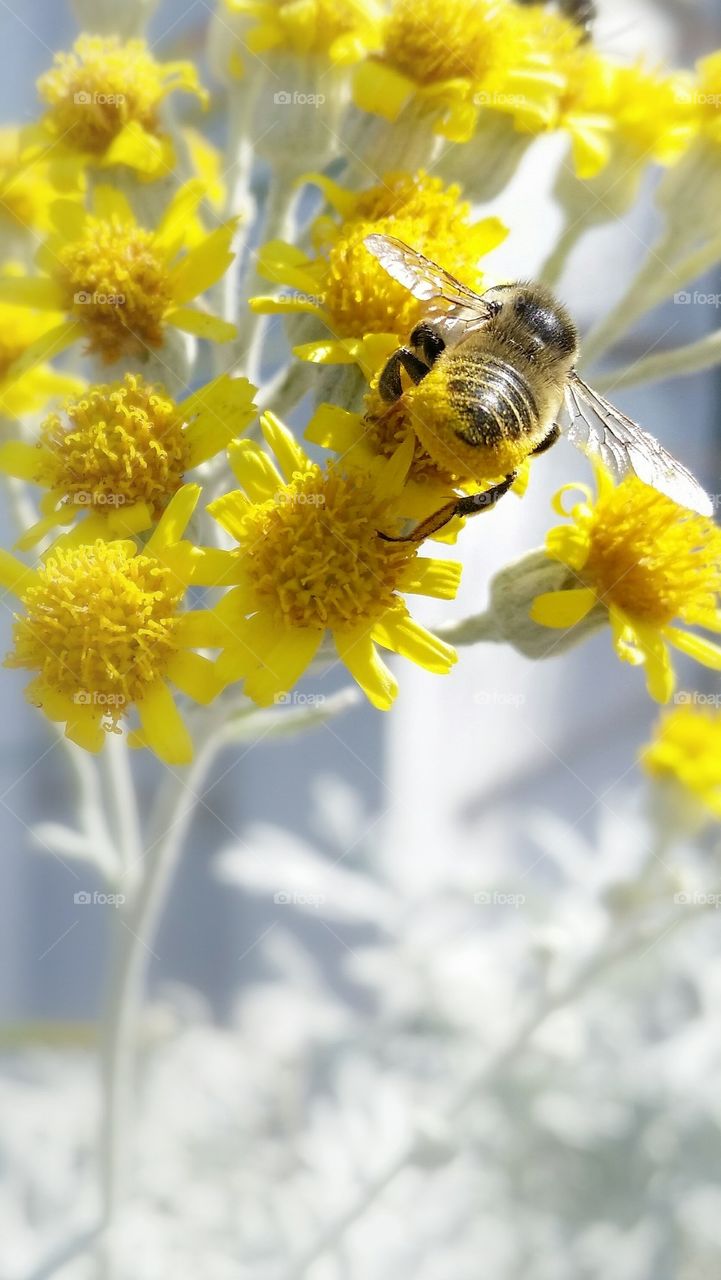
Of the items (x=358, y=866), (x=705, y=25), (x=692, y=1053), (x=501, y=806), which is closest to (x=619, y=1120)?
(x=692, y=1053)

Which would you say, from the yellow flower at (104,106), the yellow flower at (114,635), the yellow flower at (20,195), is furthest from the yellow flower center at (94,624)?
the yellow flower at (20,195)

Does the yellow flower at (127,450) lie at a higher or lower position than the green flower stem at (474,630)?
higher

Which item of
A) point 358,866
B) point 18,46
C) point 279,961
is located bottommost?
point 279,961

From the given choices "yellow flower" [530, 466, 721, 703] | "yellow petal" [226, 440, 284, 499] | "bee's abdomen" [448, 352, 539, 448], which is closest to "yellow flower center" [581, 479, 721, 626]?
"yellow flower" [530, 466, 721, 703]

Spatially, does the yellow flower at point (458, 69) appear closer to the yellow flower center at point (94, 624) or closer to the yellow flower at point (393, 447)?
the yellow flower at point (393, 447)

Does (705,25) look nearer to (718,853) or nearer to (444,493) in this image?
(718,853)

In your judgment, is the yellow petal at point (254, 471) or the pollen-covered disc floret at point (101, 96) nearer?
the yellow petal at point (254, 471)

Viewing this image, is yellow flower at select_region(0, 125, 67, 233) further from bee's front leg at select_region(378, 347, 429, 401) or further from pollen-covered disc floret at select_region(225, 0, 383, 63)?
bee's front leg at select_region(378, 347, 429, 401)
